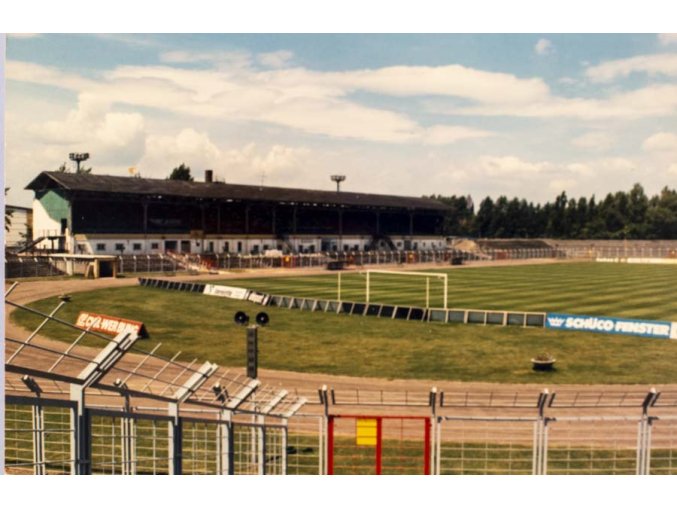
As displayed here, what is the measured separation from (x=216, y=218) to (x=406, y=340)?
1069 inches

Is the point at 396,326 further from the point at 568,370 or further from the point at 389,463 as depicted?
the point at 389,463

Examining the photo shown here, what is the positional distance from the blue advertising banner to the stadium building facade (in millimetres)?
21795

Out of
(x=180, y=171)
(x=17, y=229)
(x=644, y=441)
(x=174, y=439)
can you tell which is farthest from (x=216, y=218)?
(x=644, y=441)

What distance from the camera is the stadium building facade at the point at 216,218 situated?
37531 millimetres

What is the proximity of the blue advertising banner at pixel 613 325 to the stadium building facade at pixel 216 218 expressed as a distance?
858 inches

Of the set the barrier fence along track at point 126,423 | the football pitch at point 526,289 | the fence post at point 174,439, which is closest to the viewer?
the barrier fence along track at point 126,423

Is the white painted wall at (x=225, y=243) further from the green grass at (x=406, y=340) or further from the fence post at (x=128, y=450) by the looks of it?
the fence post at (x=128, y=450)

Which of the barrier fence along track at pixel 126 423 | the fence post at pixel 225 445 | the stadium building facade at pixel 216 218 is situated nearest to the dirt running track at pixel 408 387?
the barrier fence along track at pixel 126 423

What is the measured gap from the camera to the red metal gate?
1231 centimetres

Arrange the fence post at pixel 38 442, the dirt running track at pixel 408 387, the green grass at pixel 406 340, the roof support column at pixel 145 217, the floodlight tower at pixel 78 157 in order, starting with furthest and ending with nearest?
the roof support column at pixel 145 217
the green grass at pixel 406 340
the floodlight tower at pixel 78 157
the dirt running track at pixel 408 387
the fence post at pixel 38 442

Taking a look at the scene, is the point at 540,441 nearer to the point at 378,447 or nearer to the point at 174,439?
the point at 378,447

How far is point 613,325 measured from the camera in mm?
27781

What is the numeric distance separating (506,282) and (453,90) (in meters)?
37.9

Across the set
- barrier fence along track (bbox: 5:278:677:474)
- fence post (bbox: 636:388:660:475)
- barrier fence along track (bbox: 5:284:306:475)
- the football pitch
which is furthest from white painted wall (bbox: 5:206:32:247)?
the football pitch
